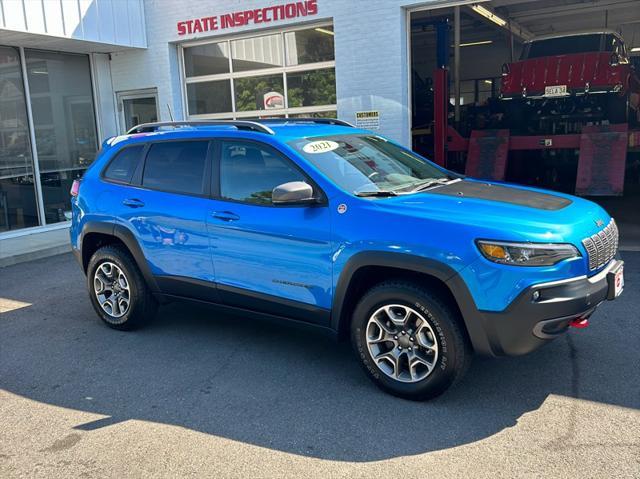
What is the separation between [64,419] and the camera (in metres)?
3.75

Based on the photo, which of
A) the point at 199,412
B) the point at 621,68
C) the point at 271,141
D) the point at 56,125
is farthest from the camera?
the point at 56,125

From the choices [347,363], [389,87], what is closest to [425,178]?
[347,363]

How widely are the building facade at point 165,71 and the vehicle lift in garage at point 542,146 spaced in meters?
1.52

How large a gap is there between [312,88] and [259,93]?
3.97 feet

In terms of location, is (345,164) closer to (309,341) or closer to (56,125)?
(309,341)

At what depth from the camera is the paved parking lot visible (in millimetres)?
3146

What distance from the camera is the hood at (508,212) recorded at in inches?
134

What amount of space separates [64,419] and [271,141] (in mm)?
2348

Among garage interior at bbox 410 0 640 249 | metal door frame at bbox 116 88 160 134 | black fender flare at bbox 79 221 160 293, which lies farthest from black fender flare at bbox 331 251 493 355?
metal door frame at bbox 116 88 160 134

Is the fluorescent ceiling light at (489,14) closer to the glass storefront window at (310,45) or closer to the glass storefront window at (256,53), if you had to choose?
the glass storefront window at (310,45)

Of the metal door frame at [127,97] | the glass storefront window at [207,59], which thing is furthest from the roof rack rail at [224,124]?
the metal door frame at [127,97]

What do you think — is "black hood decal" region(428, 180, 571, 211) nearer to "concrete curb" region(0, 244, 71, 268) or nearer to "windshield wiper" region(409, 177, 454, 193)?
"windshield wiper" region(409, 177, 454, 193)

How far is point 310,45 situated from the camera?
10.5 m

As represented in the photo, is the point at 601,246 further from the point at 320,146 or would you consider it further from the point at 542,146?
the point at 542,146
